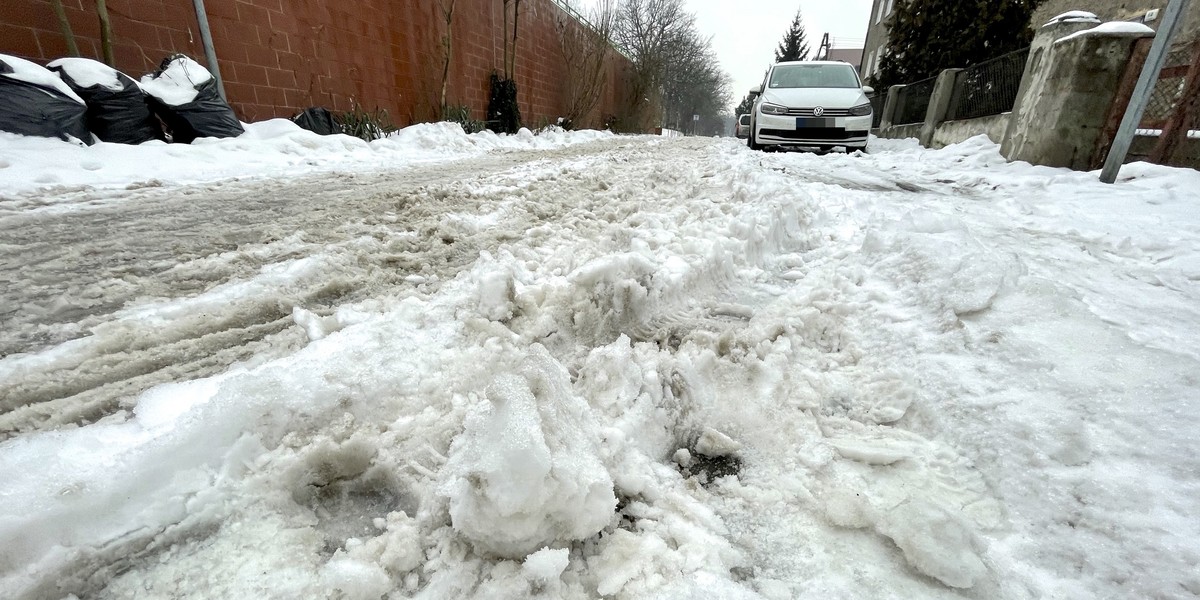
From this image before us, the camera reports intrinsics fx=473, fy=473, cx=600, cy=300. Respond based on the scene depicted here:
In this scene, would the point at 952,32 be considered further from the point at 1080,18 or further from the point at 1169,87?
the point at 1169,87

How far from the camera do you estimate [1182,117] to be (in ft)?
12.9

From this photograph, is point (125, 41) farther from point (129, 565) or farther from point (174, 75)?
point (129, 565)

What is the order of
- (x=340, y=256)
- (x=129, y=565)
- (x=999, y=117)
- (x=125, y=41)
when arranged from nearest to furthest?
1. (x=129, y=565)
2. (x=340, y=256)
3. (x=125, y=41)
4. (x=999, y=117)

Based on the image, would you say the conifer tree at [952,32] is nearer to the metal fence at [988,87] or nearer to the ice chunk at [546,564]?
the metal fence at [988,87]

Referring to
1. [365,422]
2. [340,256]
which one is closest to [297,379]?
[365,422]

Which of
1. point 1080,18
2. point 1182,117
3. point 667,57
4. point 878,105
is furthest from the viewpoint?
point 667,57

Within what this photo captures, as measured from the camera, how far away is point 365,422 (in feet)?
3.62

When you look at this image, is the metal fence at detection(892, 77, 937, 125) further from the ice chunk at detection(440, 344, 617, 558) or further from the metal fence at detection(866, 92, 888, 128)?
the ice chunk at detection(440, 344, 617, 558)

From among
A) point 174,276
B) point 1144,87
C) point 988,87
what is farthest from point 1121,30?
point 174,276

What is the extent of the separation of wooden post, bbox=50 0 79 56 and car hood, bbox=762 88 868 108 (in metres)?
7.95

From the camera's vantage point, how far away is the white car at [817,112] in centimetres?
680

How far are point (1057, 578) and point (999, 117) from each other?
7383 mm

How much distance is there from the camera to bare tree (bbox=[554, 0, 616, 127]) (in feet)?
49.0

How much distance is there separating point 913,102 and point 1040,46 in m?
5.35
